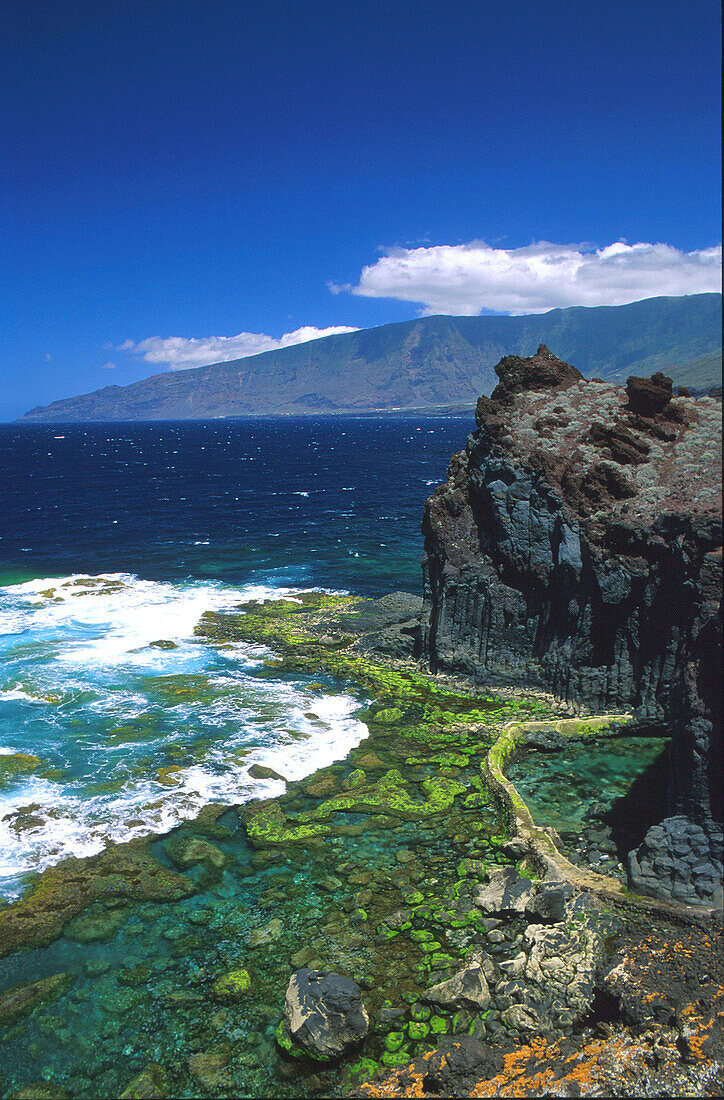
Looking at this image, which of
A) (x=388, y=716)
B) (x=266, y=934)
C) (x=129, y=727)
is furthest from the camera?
(x=388, y=716)

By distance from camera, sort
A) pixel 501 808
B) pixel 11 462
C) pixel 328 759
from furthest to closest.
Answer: pixel 11 462, pixel 328 759, pixel 501 808

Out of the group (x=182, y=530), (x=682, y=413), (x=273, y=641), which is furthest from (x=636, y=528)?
(x=182, y=530)

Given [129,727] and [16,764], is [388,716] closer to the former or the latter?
[129,727]

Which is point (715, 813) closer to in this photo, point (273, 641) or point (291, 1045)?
point (291, 1045)

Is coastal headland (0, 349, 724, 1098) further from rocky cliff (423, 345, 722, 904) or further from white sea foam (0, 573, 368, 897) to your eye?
white sea foam (0, 573, 368, 897)

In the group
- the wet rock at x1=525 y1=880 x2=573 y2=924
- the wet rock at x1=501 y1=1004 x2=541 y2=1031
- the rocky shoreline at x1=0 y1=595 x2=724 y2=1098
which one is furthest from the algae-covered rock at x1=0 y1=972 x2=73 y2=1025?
the wet rock at x1=525 y1=880 x2=573 y2=924

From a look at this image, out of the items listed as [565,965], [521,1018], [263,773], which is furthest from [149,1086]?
[263,773]
